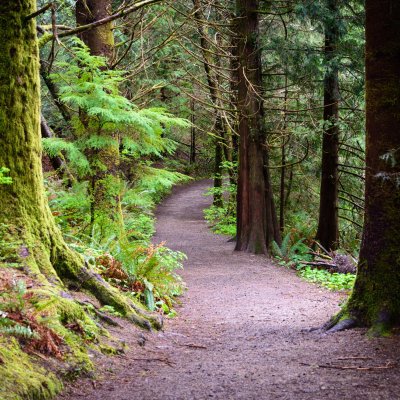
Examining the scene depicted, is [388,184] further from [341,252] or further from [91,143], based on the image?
[341,252]

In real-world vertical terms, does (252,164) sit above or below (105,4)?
below

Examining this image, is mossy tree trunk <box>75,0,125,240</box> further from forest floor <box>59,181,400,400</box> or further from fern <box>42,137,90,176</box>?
forest floor <box>59,181,400,400</box>

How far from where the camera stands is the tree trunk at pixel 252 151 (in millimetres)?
14406

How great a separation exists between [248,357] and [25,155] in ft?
10.1

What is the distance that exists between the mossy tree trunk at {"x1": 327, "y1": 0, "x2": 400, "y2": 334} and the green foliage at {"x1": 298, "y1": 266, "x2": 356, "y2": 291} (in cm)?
501

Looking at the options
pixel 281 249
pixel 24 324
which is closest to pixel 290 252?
pixel 281 249

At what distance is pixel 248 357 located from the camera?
4922 millimetres

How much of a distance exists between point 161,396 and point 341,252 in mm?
10536

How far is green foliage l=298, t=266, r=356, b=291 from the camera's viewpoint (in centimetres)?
1040

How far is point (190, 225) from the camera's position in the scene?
22.8 m

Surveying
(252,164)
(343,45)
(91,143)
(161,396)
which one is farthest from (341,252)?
(161,396)

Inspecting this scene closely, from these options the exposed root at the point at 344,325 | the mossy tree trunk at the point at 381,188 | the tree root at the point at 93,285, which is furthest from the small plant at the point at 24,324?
the mossy tree trunk at the point at 381,188

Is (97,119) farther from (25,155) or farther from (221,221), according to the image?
(221,221)

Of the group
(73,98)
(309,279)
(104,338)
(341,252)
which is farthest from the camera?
(341,252)
